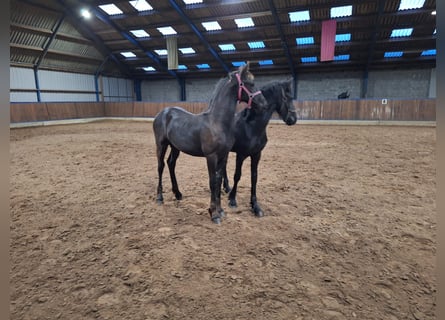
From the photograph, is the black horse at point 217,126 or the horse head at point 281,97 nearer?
the black horse at point 217,126

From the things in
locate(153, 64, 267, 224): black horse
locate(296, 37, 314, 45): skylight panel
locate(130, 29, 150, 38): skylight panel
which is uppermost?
locate(130, 29, 150, 38): skylight panel

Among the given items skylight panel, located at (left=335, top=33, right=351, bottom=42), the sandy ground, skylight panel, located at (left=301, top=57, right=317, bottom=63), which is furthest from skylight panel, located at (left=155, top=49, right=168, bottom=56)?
the sandy ground

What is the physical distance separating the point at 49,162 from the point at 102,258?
4.96 m

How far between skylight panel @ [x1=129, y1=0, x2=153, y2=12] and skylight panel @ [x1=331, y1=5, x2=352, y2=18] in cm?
991

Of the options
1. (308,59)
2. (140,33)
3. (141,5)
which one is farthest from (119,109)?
(308,59)

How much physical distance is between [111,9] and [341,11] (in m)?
12.9

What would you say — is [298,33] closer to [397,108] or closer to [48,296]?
[397,108]

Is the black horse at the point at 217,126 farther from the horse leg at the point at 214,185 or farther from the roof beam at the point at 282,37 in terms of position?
the roof beam at the point at 282,37

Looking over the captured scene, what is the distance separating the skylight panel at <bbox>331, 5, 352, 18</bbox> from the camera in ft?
42.1

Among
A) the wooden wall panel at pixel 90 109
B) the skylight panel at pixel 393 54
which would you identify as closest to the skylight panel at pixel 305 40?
the skylight panel at pixel 393 54

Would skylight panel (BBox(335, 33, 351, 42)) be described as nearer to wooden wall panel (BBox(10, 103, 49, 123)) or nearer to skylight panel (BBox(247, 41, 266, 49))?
skylight panel (BBox(247, 41, 266, 49))

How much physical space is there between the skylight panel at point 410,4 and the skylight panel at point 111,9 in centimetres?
1494

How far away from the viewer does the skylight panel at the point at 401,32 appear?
13.9m

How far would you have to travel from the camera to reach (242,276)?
2260mm
